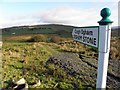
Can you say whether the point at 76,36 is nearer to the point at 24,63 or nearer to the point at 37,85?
the point at 37,85

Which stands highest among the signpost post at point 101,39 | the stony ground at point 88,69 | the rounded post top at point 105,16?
the rounded post top at point 105,16

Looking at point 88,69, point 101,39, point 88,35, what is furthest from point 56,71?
point 101,39

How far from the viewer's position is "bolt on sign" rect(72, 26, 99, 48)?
6.84 feet

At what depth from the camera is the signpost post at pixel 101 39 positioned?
1988 mm

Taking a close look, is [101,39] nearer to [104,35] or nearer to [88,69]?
[104,35]

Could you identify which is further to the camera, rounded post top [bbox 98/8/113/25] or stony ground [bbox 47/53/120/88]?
stony ground [bbox 47/53/120/88]

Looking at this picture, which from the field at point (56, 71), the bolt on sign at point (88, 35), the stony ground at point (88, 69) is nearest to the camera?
the bolt on sign at point (88, 35)

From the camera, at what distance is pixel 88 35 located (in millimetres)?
2186

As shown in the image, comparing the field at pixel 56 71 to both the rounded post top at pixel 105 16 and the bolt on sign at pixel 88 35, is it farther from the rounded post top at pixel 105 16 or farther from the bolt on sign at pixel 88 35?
the rounded post top at pixel 105 16

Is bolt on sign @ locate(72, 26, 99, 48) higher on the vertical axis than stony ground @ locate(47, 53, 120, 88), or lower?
higher

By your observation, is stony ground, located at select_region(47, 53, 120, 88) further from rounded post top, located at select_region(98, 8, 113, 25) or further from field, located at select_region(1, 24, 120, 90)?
rounded post top, located at select_region(98, 8, 113, 25)

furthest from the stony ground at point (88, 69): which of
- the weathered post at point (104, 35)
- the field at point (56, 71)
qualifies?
the weathered post at point (104, 35)

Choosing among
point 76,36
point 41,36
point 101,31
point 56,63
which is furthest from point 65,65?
point 41,36

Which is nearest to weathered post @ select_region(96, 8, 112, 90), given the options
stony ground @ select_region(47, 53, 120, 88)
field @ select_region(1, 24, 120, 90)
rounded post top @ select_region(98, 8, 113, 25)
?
rounded post top @ select_region(98, 8, 113, 25)
